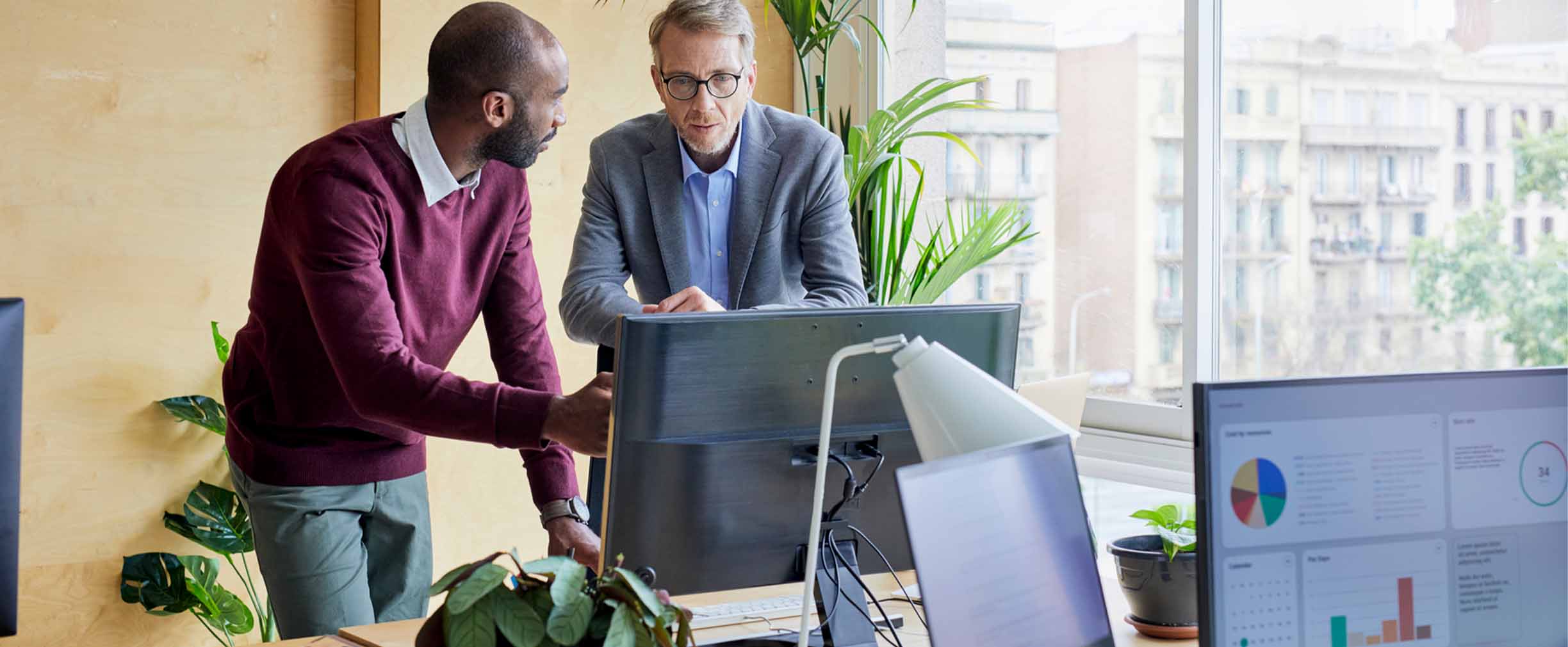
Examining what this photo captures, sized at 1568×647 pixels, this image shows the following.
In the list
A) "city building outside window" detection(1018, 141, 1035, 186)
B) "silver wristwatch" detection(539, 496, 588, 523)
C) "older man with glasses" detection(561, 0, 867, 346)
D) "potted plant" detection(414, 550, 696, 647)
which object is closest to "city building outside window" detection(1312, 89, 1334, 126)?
"city building outside window" detection(1018, 141, 1035, 186)

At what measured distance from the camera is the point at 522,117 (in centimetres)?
200

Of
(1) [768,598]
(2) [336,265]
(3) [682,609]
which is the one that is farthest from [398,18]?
(3) [682,609]

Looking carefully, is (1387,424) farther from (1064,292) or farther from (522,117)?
(1064,292)

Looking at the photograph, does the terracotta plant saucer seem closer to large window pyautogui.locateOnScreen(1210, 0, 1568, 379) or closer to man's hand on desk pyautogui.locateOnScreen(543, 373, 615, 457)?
man's hand on desk pyautogui.locateOnScreen(543, 373, 615, 457)

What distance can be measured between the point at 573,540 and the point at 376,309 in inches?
17.4

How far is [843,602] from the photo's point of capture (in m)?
1.50

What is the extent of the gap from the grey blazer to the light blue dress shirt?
2cm

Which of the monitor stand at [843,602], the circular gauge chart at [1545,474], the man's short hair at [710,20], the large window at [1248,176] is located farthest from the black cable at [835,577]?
the large window at [1248,176]

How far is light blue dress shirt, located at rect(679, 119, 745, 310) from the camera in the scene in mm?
2535

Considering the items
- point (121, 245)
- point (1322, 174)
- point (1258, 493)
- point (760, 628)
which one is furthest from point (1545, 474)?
point (121, 245)

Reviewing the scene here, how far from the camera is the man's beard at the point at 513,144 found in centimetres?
201

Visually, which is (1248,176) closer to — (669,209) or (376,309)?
(669,209)

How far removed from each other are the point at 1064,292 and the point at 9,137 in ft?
8.15

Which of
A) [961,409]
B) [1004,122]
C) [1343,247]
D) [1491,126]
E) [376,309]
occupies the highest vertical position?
[1004,122]
